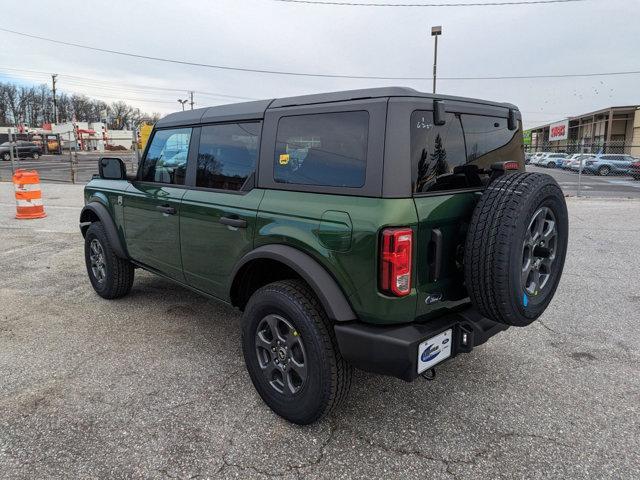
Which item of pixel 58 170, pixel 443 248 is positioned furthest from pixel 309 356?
pixel 58 170

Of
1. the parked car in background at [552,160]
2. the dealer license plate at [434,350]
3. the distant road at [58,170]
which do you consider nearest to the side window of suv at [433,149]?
the dealer license plate at [434,350]

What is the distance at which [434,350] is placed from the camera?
2.35 metres

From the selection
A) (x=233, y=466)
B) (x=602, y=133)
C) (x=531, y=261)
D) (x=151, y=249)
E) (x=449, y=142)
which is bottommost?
(x=233, y=466)

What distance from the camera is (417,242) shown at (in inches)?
88.7

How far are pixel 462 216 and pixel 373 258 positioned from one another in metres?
0.62

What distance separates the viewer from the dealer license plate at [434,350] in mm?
2273

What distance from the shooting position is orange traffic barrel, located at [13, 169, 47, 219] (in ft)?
31.1

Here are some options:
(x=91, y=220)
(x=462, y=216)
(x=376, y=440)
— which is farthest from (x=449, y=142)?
(x=91, y=220)

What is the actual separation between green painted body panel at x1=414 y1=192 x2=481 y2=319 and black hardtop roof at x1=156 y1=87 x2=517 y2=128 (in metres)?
0.55

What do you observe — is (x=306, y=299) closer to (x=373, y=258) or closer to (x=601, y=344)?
(x=373, y=258)

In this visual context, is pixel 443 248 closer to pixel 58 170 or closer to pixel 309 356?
pixel 309 356

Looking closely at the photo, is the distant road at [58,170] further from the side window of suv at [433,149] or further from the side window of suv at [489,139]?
the side window of suv at [433,149]

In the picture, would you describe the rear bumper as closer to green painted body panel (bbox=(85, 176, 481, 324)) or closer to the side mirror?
green painted body panel (bbox=(85, 176, 481, 324))

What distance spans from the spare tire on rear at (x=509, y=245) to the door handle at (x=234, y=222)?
1.35 meters
